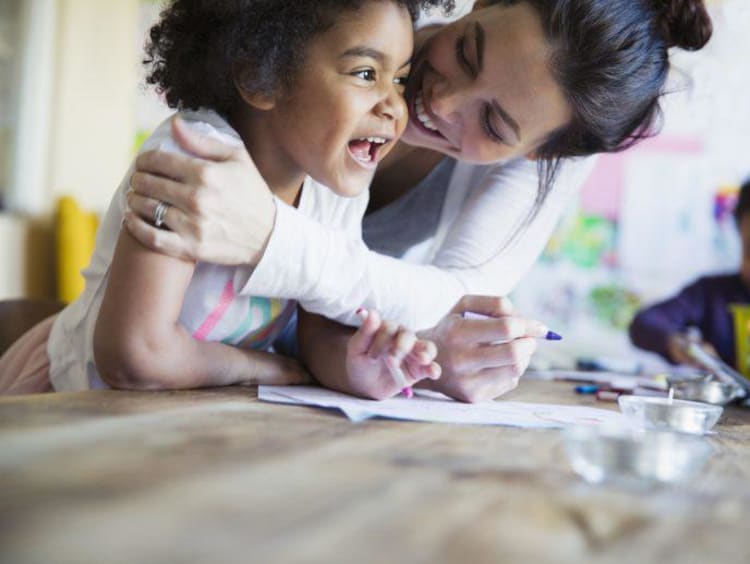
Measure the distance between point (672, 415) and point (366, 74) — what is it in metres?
0.61

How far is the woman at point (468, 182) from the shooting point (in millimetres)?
990

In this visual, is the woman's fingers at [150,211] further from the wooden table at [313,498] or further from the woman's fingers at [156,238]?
the wooden table at [313,498]

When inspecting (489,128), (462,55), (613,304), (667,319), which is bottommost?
(613,304)

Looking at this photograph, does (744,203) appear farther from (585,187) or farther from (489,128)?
(489,128)

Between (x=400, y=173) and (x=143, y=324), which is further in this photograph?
(x=400, y=173)

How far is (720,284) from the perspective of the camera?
11.5ft

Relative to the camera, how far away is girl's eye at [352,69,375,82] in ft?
4.01

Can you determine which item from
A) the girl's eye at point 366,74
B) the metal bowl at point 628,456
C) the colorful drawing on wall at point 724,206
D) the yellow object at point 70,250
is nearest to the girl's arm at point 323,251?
the girl's eye at point 366,74

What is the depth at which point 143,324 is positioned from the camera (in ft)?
3.28

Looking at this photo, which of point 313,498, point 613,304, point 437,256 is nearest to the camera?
point 313,498

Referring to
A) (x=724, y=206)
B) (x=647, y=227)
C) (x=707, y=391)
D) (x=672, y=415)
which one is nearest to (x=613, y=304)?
(x=647, y=227)

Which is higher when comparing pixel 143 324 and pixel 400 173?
pixel 400 173

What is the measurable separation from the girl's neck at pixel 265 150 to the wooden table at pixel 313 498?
0.55 m

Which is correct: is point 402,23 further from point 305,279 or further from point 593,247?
point 593,247
